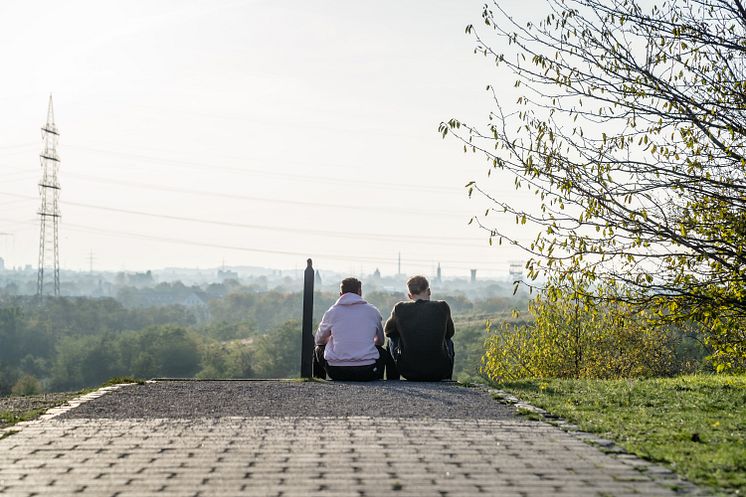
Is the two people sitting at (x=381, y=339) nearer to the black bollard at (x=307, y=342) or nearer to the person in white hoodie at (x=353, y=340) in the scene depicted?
the person in white hoodie at (x=353, y=340)

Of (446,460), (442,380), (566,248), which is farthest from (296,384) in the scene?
(446,460)

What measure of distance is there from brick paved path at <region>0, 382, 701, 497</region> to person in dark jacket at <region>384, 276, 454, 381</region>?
153 inches

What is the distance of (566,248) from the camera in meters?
11.4

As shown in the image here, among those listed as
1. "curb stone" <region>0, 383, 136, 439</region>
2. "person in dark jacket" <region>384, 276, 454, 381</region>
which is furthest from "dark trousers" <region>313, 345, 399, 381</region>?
"curb stone" <region>0, 383, 136, 439</region>

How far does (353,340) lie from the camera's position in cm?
1280

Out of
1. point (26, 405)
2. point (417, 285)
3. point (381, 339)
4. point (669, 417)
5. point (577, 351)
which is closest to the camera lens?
point (669, 417)

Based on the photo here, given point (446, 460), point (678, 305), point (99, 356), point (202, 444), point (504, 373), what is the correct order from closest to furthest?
point (446, 460), point (202, 444), point (678, 305), point (504, 373), point (99, 356)

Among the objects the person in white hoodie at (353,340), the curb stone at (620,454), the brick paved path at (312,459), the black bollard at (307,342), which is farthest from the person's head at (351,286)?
the brick paved path at (312,459)

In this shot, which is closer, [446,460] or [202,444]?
[446,460]

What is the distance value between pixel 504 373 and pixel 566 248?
871 inches

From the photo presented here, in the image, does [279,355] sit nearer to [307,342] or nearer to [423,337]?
[307,342]

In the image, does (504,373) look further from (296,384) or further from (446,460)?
(446,460)

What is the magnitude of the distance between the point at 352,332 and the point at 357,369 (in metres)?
0.49

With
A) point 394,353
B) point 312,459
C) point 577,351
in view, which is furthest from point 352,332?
point 577,351
